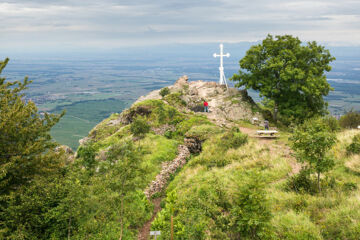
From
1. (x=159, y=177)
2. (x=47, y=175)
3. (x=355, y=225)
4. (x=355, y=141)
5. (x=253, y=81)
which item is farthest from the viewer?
(x=253, y=81)

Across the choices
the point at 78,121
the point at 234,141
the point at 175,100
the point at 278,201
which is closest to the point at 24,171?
the point at 278,201

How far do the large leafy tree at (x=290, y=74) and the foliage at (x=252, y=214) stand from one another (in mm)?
23226

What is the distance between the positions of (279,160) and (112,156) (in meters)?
11.6

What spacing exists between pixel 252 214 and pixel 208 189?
Answer: 16.7 feet

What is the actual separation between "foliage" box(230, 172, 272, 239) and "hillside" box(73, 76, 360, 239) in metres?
0.04

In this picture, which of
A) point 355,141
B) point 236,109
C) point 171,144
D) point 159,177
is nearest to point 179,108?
point 236,109

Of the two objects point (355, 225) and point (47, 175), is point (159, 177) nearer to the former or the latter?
point (47, 175)

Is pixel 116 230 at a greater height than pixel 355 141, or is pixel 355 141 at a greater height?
pixel 355 141

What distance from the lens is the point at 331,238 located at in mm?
Answer: 9461

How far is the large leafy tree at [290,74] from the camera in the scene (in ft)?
98.5

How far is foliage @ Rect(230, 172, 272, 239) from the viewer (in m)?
9.19

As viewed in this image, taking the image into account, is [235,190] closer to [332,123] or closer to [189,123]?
[189,123]

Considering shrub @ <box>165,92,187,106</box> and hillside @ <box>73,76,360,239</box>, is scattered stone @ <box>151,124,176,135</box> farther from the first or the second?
shrub @ <box>165,92,187,106</box>

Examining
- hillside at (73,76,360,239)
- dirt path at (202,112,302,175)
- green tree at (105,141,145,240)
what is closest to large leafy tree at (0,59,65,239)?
hillside at (73,76,360,239)
